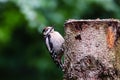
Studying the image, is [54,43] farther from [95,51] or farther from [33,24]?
[95,51]

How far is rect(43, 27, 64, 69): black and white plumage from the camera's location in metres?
6.93

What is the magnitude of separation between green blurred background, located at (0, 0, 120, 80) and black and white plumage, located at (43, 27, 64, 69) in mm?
929

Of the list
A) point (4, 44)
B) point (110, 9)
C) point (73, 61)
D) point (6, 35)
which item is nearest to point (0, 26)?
point (6, 35)

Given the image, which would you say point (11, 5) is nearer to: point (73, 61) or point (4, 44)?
point (4, 44)

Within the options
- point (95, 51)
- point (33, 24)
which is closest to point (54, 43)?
point (33, 24)

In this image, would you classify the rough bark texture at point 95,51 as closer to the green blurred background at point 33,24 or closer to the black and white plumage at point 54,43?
the black and white plumage at point 54,43

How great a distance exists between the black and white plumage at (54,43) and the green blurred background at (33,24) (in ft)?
3.05

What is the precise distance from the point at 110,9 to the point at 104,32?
464 cm

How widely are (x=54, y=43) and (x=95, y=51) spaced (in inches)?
101

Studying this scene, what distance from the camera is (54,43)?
718 cm

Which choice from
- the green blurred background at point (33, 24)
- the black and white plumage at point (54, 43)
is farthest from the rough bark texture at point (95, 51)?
the green blurred background at point (33, 24)

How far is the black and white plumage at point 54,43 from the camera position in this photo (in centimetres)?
693

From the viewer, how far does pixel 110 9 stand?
926cm

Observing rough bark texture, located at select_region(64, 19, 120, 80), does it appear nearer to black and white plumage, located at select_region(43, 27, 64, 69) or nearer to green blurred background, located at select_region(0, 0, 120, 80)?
black and white plumage, located at select_region(43, 27, 64, 69)
